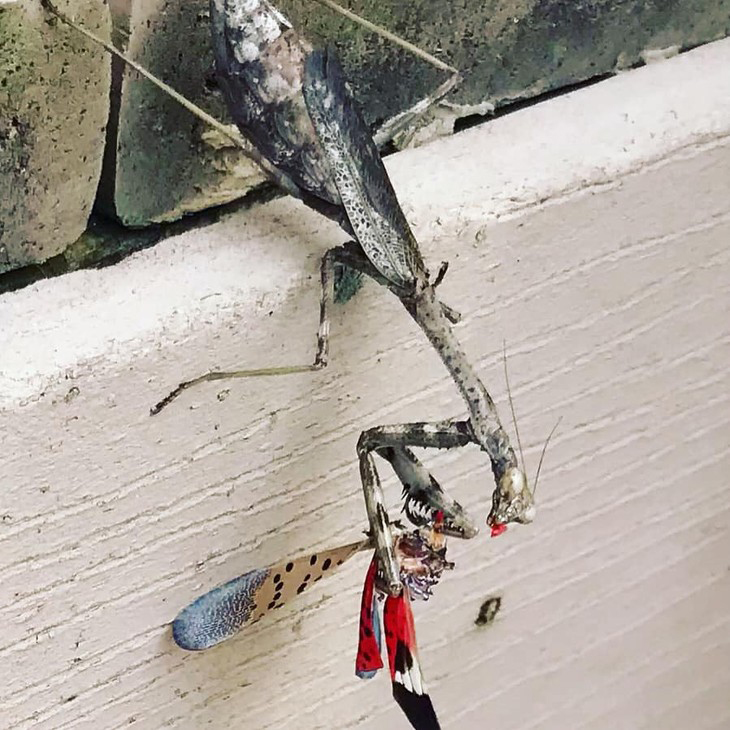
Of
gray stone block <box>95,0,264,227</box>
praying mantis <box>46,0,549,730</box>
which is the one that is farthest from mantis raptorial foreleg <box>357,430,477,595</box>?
gray stone block <box>95,0,264,227</box>

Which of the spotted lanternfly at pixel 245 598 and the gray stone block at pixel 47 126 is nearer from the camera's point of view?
the gray stone block at pixel 47 126

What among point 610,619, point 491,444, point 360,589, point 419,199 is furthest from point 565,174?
point 610,619

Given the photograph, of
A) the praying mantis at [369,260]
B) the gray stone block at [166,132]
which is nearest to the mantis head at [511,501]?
the praying mantis at [369,260]

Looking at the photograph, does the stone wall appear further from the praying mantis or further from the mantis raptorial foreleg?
the mantis raptorial foreleg

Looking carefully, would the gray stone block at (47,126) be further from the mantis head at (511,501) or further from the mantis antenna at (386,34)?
the mantis head at (511,501)

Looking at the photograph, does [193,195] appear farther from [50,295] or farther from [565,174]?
[565,174]

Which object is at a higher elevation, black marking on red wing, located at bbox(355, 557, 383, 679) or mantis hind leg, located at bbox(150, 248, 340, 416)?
mantis hind leg, located at bbox(150, 248, 340, 416)

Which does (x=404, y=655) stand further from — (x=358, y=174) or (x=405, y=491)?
(x=358, y=174)
